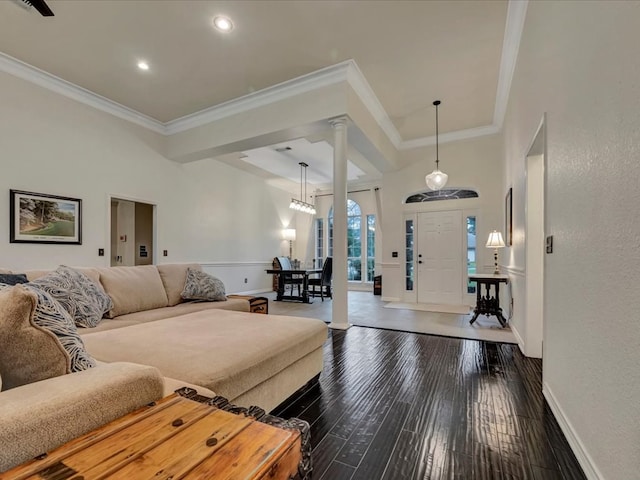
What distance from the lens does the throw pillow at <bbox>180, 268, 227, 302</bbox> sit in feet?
11.2

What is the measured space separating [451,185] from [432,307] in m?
2.32

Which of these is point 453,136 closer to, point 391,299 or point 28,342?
point 391,299

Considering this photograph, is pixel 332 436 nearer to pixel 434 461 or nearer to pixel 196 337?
pixel 434 461

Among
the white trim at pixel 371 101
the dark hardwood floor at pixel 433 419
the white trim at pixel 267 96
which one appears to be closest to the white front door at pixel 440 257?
the white trim at pixel 371 101

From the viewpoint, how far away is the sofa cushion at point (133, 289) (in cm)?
279

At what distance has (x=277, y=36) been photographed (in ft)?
10.3

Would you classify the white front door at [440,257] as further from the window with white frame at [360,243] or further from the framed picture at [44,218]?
the framed picture at [44,218]

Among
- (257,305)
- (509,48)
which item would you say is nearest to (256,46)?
(509,48)

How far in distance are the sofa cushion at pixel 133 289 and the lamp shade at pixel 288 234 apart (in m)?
A: 5.58

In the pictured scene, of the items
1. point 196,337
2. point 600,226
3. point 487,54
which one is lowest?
point 196,337

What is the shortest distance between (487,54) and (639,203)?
3228 millimetres

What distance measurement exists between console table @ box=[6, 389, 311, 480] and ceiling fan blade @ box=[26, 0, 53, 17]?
3652 mm

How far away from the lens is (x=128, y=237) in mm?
6148

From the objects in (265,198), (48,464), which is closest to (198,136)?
(265,198)
